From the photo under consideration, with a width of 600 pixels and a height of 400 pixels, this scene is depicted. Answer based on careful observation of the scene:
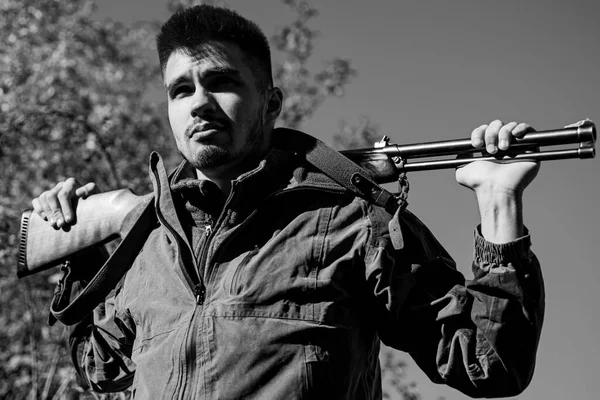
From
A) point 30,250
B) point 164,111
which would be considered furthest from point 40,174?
point 30,250

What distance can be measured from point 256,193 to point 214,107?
37 cm

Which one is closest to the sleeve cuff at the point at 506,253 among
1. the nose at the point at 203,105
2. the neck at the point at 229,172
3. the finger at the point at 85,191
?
the neck at the point at 229,172

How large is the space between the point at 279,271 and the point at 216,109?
699 millimetres

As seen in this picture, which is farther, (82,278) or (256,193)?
(82,278)

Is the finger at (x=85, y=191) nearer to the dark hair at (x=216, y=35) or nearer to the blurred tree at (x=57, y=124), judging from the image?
the dark hair at (x=216, y=35)

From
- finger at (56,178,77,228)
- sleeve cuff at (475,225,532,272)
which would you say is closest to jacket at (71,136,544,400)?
sleeve cuff at (475,225,532,272)

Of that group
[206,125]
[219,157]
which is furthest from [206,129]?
[219,157]

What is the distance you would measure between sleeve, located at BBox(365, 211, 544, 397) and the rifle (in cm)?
35

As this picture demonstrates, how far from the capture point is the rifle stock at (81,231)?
446 cm

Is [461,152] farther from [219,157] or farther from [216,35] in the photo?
[216,35]

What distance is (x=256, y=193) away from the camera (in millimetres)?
3537

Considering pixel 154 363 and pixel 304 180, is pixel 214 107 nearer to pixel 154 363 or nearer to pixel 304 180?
pixel 304 180

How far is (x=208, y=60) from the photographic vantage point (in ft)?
11.9

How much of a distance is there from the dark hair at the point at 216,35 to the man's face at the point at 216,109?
4 centimetres
